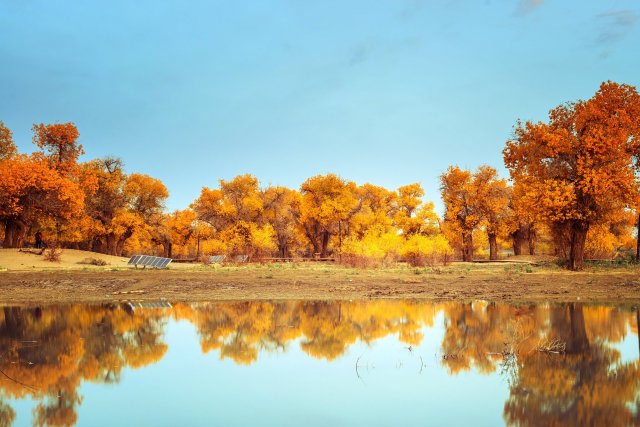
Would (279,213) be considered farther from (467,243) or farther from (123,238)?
(467,243)

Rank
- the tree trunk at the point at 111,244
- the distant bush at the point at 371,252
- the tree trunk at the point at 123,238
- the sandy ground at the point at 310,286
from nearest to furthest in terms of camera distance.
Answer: the sandy ground at the point at 310,286
the distant bush at the point at 371,252
the tree trunk at the point at 111,244
the tree trunk at the point at 123,238

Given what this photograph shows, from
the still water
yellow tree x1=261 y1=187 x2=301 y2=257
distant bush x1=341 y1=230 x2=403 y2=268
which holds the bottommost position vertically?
the still water

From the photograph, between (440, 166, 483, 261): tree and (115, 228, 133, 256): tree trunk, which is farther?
(115, 228, 133, 256): tree trunk

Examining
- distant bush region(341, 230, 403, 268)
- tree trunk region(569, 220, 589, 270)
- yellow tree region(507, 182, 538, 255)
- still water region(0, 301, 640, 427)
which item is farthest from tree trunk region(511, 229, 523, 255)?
still water region(0, 301, 640, 427)

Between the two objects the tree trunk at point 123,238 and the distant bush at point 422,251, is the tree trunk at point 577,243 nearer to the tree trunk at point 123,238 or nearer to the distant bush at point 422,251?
the distant bush at point 422,251

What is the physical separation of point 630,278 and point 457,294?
398 inches

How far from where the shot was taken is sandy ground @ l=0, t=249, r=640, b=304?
20500 mm

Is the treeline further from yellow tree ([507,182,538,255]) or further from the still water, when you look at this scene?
the still water

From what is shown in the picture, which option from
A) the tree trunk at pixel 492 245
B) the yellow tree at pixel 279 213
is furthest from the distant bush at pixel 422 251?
the yellow tree at pixel 279 213

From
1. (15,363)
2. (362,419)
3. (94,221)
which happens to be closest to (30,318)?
(15,363)

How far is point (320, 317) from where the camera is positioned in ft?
48.8

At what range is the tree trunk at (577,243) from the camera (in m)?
31.7

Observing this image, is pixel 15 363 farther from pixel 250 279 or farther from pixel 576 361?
pixel 250 279

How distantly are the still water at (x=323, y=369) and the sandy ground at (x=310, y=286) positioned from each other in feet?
17.3
